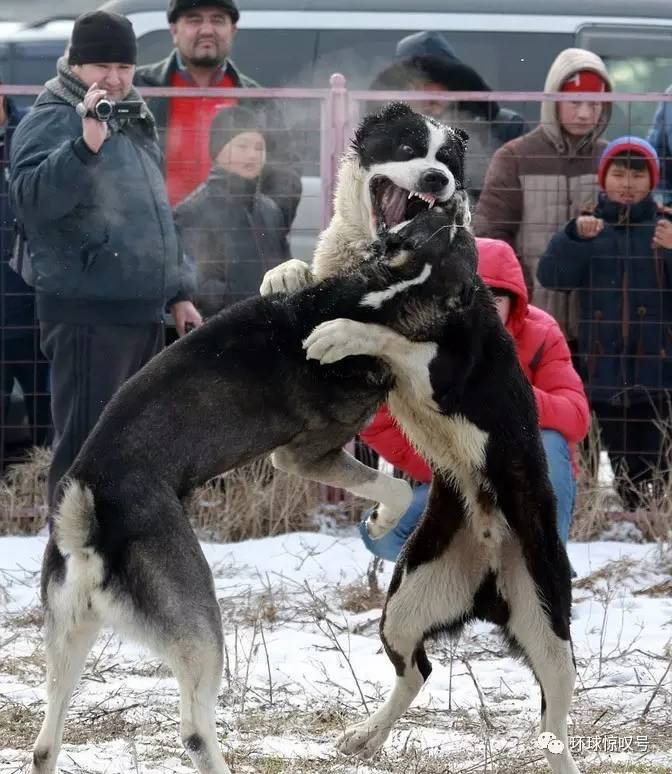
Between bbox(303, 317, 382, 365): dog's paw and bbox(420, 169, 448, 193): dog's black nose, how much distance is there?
0.54 meters

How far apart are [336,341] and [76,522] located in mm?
792

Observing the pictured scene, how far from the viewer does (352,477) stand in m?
3.80

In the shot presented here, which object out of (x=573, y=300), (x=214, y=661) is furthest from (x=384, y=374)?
(x=573, y=300)

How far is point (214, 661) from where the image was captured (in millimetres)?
3195

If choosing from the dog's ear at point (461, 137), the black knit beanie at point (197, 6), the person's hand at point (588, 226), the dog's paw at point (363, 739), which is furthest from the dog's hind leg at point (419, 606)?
the black knit beanie at point (197, 6)

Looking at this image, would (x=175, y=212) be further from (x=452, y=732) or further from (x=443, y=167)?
(x=452, y=732)

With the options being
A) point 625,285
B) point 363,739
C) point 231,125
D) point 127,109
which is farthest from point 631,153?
point 363,739

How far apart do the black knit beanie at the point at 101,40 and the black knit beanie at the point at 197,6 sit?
0.84m

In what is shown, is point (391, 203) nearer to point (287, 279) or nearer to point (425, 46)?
point (287, 279)

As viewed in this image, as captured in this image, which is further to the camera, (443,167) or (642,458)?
(642,458)

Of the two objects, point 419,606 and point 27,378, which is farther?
point 27,378

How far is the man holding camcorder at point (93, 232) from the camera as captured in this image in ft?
18.3

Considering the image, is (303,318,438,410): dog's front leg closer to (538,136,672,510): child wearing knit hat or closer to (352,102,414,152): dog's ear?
(352,102,414,152): dog's ear

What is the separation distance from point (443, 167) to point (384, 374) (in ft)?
2.15
